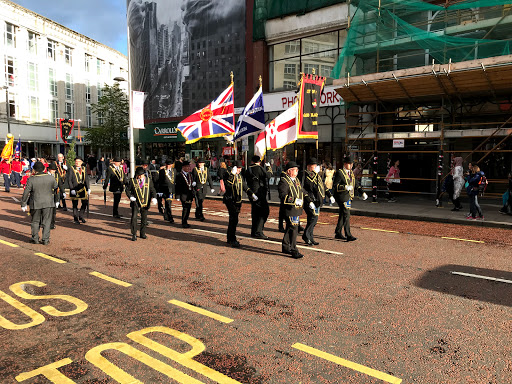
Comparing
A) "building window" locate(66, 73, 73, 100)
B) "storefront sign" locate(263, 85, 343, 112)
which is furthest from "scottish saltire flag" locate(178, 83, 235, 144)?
"building window" locate(66, 73, 73, 100)

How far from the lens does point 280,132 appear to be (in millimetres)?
11289

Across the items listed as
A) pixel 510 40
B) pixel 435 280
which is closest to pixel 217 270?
pixel 435 280

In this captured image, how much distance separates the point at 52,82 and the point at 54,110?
11.1 feet

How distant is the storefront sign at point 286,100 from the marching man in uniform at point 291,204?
48.7 feet

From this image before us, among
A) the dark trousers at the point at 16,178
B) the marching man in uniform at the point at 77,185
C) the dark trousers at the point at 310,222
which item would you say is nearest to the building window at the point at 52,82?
the dark trousers at the point at 16,178

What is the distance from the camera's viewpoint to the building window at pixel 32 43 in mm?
45375

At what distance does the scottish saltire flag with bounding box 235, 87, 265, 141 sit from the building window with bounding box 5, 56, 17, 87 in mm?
38191

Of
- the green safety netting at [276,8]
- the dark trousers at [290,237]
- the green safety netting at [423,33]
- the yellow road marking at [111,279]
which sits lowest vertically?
the yellow road marking at [111,279]

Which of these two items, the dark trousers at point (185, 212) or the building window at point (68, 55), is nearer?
the dark trousers at point (185, 212)

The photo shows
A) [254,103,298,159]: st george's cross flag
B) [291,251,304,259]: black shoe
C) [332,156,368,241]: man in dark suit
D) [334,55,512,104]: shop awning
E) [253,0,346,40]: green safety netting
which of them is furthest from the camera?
[253,0,346,40]: green safety netting

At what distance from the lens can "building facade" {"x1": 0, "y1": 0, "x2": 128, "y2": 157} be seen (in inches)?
1679

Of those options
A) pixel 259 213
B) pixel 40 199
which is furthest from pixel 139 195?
pixel 259 213

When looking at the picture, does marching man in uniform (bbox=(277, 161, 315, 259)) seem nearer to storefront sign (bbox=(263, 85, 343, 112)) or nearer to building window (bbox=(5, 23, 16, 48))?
storefront sign (bbox=(263, 85, 343, 112))

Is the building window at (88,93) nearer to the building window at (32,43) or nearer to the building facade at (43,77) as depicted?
the building facade at (43,77)
